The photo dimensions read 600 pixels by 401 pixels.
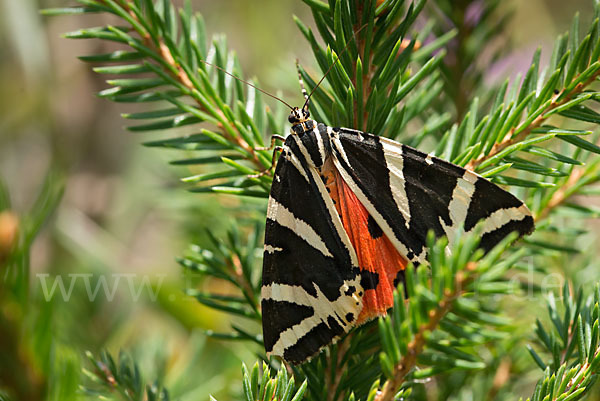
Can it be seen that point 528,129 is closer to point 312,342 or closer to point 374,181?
point 374,181

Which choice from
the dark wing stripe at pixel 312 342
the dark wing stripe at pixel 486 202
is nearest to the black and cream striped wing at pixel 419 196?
the dark wing stripe at pixel 486 202

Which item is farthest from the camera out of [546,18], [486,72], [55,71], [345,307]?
[546,18]

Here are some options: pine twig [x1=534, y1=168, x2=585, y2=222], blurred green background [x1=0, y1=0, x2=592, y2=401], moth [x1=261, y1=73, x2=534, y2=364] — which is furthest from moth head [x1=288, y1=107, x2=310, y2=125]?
pine twig [x1=534, y1=168, x2=585, y2=222]

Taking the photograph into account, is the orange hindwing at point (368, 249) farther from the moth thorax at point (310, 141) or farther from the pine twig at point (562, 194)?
the pine twig at point (562, 194)

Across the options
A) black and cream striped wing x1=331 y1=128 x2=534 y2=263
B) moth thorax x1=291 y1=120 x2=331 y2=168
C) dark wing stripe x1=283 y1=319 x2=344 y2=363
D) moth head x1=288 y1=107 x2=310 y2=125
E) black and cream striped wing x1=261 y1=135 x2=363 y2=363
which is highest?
moth head x1=288 y1=107 x2=310 y2=125

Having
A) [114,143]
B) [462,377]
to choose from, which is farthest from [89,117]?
[462,377]

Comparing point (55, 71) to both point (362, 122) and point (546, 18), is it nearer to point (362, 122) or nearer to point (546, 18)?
point (362, 122)

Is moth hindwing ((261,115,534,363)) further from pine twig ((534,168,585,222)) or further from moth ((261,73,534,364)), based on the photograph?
pine twig ((534,168,585,222))
